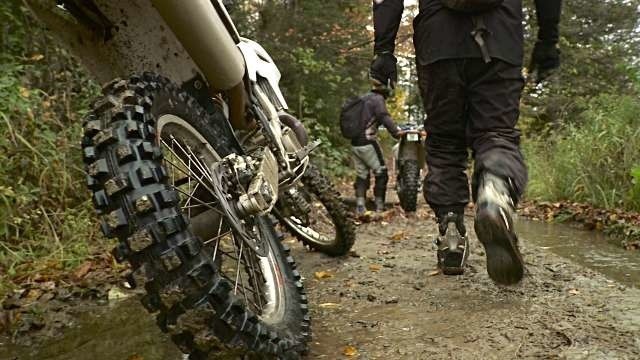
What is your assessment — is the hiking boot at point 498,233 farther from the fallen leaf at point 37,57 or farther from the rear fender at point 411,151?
the rear fender at point 411,151

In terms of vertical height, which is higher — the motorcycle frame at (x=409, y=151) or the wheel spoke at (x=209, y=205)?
the motorcycle frame at (x=409, y=151)

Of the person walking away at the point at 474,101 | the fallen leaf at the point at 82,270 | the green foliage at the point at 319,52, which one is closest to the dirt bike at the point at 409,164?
the green foliage at the point at 319,52

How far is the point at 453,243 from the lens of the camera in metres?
2.67

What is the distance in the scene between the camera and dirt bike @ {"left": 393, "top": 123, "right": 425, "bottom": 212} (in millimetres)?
6336

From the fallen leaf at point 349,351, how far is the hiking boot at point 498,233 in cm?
58

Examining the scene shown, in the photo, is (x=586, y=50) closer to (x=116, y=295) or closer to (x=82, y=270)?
(x=82, y=270)

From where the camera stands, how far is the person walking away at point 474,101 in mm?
1970

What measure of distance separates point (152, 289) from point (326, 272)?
1.94m

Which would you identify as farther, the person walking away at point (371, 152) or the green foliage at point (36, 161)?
the person walking away at point (371, 152)

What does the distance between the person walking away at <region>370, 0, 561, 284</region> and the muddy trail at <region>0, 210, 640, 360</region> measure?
22 cm

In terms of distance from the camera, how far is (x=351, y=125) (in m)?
7.32

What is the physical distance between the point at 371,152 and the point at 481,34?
16.1 feet

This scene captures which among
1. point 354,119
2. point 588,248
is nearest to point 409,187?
point 354,119

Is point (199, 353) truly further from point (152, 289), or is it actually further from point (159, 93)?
point (159, 93)
